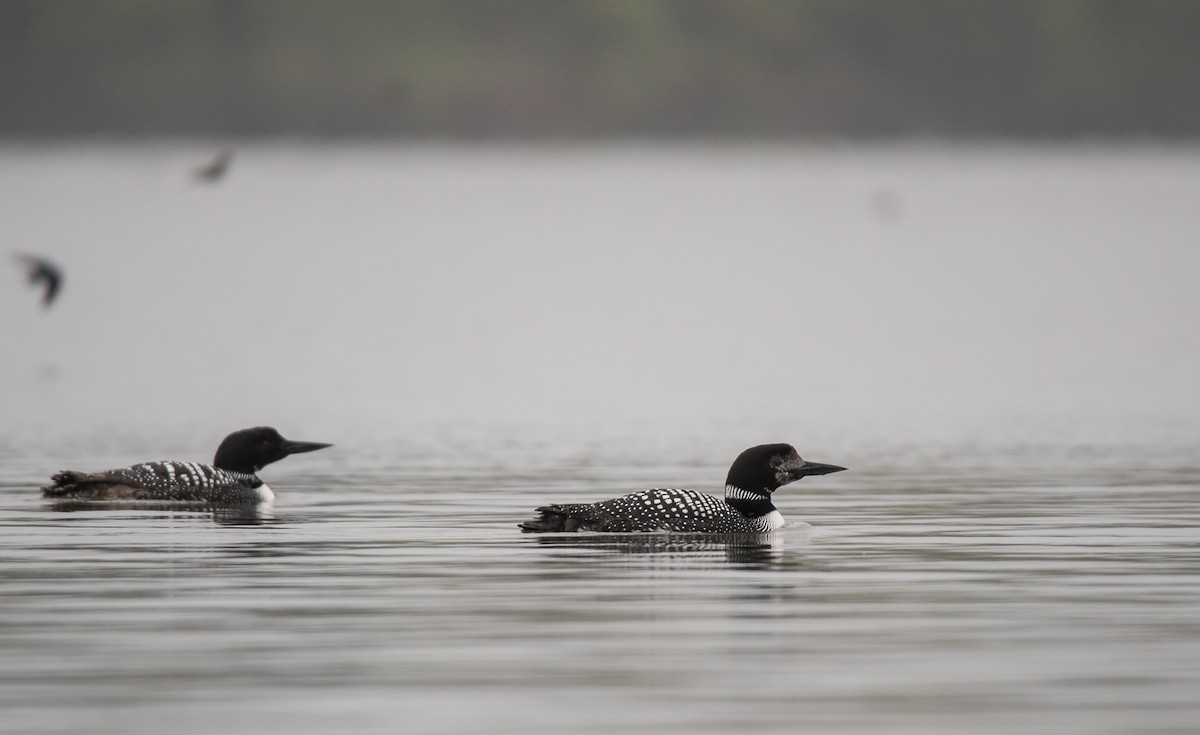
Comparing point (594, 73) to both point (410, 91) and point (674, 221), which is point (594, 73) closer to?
point (410, 91)

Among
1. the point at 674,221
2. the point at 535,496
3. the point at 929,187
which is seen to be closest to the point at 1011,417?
the point at 535,496

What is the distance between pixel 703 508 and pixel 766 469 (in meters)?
0.53

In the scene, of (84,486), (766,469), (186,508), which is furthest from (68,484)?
(766,469)

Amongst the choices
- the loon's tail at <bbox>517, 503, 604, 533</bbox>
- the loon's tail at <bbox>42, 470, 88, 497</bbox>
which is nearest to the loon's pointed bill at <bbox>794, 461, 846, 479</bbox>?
the loon's tail at <bbox>517, 503, 604, 533</bbox>

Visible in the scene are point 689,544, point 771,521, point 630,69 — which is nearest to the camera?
point 689,544

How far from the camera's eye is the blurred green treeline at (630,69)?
595ft

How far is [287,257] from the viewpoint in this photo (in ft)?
231

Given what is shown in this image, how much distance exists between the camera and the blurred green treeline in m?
182

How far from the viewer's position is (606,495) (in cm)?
1770

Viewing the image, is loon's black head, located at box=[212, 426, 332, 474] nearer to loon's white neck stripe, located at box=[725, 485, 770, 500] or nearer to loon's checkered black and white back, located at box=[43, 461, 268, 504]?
loon's checkered black and white back, located at box=[43, 461, 268, 504]

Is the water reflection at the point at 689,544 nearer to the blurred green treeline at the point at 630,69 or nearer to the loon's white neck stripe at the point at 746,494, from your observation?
the loon's white neck stripe at the point at 746,494

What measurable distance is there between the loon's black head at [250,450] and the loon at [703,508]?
2637mm

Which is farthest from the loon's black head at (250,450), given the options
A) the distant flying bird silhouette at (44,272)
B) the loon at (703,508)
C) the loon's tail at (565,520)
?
the distant flying bird silhouette at (44,272)

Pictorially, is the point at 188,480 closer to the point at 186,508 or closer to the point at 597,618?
the point at 186,508
